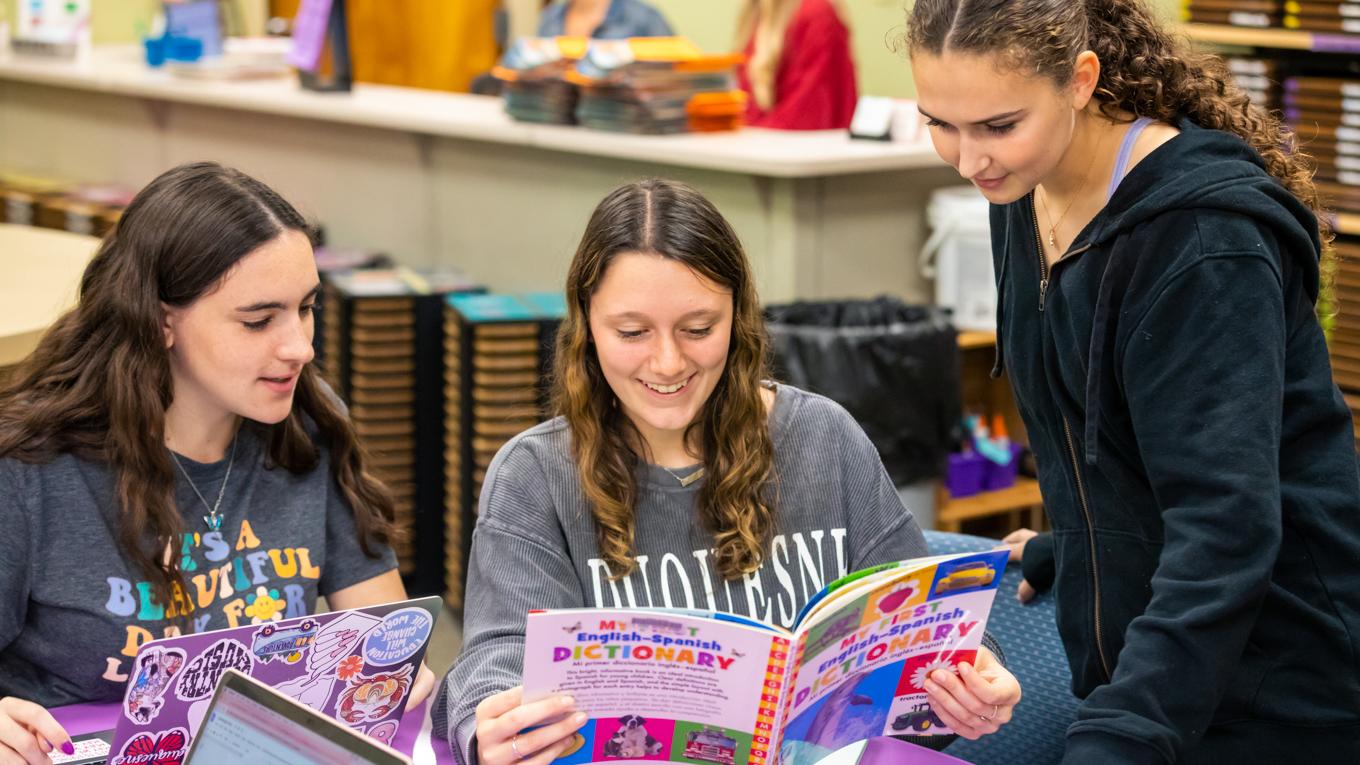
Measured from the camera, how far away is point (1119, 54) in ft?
5.06

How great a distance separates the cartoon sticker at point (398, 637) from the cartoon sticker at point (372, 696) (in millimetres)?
23

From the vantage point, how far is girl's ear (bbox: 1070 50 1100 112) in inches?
59.0

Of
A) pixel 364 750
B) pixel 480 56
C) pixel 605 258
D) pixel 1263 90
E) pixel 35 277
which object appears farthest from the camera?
pixel 480 56

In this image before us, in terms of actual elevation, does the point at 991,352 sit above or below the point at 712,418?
below

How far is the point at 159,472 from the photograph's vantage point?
1826 mm

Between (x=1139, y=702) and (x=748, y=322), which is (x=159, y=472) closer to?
(x=748, y=322)

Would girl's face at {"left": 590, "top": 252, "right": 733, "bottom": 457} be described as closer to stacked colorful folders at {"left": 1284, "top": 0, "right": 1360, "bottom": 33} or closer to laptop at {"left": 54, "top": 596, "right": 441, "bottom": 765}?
laptop at {"left": 54, "top": 596, "right": 441, "bottom": 765}

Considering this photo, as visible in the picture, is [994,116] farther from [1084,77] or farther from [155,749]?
[155,749]

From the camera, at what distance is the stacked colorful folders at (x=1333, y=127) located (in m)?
3.89

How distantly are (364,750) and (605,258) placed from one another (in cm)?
79

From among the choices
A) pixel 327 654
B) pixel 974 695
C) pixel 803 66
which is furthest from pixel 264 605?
pixel 803 66

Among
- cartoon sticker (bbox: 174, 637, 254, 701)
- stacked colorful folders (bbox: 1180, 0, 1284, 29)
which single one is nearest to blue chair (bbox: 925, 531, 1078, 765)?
cartoon sticker (bbox: 174, 637, 254, 701)

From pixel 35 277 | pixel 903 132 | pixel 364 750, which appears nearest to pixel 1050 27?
pixel 364 750

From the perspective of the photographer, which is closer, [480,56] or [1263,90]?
[1263,90]
